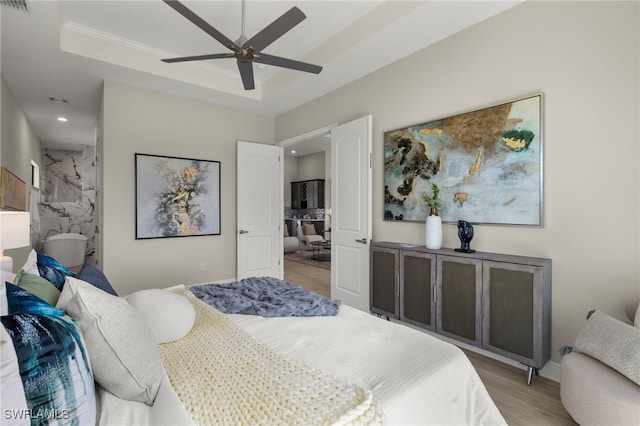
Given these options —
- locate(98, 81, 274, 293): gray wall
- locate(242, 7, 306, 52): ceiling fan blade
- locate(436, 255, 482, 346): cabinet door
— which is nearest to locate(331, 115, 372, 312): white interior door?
locate(436, 255, 482, 346): cabinet door

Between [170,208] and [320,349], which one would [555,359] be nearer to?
[320,349]

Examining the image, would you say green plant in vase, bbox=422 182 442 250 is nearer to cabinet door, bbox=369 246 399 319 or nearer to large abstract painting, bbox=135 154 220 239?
cabinet door, bbox=369 246 399 319

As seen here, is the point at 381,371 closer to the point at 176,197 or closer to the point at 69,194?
the point at 176,197

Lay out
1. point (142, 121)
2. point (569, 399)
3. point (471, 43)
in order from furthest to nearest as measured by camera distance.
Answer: point (142, 121) < point (471, 43) < point (569, 399)

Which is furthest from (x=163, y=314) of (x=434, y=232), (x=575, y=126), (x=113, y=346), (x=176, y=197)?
(x=176, y=197)

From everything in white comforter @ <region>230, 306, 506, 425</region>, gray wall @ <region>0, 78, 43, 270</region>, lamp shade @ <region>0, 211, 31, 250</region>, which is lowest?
white comforter @ <region>230, 306, 506, 425</region>

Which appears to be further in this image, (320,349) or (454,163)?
(454,163)

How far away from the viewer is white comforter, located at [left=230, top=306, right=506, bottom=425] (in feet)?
3.89

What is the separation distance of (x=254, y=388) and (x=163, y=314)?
0.69 m

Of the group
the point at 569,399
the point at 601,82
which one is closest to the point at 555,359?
the point at 569,399

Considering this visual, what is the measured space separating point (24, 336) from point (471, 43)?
11.1 ft

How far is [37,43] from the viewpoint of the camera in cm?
289

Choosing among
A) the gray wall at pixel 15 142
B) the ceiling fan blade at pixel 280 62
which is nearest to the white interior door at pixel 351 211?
the ceiling fan blade at pixel 280 62

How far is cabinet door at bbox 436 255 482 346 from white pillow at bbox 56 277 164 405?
220 centimetres
